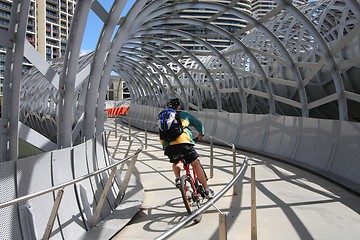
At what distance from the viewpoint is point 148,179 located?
9328 mm

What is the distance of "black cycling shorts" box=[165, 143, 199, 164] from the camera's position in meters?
5.68

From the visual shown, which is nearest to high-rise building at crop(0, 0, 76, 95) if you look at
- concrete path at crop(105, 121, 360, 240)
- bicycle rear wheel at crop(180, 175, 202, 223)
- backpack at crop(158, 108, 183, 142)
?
concrete path at crop(105, 121, 360, 240)

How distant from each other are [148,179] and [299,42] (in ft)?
41.3

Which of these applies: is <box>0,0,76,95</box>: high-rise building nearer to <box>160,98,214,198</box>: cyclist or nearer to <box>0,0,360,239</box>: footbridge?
<box>0,0,360,239</box>: footbridge

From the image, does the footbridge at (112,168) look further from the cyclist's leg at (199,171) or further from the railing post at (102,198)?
the cyclist's leg at (199,171)

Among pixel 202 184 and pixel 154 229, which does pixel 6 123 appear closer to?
pixel 154 229

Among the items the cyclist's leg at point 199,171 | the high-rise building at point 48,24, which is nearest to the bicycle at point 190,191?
the cyclist's leg at point 199,171

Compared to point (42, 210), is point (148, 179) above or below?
below

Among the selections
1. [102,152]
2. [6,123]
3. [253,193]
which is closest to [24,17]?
[6,123]

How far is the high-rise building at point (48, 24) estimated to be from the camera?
94.1 m

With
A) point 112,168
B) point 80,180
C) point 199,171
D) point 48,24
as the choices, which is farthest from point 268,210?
point 48,24

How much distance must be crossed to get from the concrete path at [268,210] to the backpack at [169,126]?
1.37 metres

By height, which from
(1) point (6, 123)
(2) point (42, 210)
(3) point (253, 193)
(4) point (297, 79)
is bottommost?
(2) point (42, 210)

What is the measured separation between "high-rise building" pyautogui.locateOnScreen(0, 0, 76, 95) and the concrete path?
9055 centimetres
